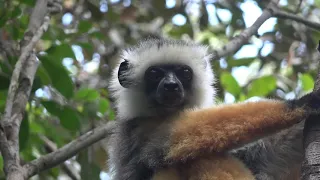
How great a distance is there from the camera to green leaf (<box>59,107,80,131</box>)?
591 centimetres

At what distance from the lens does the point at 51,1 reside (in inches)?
241

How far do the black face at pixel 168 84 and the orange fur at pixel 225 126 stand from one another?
1.76ft

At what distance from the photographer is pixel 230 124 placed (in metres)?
4.59

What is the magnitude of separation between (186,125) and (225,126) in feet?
1.46

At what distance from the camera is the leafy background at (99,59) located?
5.92 meters

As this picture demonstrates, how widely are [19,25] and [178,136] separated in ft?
8.18

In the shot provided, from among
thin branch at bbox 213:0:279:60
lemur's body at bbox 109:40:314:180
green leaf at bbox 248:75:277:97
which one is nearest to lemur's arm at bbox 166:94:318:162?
lemur's body at bbox 109:40:314:180

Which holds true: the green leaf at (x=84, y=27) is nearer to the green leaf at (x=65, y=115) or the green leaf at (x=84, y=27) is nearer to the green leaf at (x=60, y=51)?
the green leaf at (x=60, y=51)

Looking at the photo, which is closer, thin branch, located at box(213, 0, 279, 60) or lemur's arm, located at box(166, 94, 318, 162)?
lemur's arm, located at box(166, 94, 318, 162)

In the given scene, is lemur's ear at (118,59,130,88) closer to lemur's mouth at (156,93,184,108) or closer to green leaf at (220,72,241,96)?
lemur's mouth at (156,93,184,108)

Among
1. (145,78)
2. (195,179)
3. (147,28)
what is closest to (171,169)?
(195,179)

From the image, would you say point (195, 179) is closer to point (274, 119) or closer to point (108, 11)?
point (274, 119)

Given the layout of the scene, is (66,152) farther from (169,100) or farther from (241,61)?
(241,61)

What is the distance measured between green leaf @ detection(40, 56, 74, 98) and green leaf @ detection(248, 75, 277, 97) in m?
2.60
